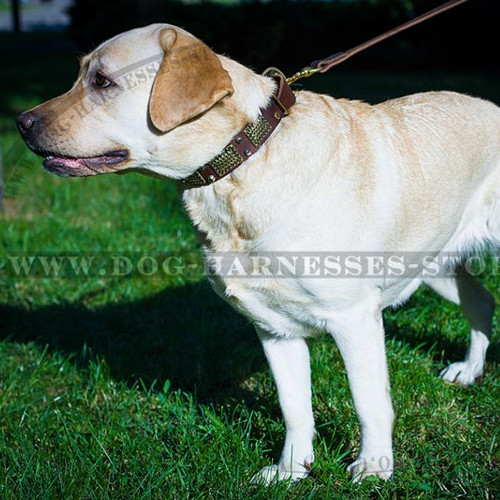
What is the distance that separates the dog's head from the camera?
241 cm

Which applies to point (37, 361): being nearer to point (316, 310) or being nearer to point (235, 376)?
point (235, 376)

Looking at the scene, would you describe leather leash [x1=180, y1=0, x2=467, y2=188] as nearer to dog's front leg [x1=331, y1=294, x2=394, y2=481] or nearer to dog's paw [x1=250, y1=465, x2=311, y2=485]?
dog's front leg [x1=331, y1=294, x2=394, y2=481]

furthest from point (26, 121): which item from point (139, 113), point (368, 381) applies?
point (368, 381)

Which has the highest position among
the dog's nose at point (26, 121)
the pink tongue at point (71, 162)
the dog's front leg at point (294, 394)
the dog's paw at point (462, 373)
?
the dog's nose at point (26, 121)

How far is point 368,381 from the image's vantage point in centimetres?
269

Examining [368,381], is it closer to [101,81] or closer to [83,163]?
[83,163]

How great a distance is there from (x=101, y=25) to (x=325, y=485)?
610 inches

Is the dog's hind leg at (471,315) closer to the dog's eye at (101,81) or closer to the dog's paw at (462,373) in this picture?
the dog's paw at (462,373)

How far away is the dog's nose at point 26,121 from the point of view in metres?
2.62

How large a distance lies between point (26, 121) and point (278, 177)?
94 centimetres

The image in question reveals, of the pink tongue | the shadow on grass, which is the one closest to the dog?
the pink tongue

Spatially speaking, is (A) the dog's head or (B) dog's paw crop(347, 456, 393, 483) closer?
(A) the dog's head

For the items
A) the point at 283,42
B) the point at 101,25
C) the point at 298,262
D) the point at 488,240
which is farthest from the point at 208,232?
the point at 101,25

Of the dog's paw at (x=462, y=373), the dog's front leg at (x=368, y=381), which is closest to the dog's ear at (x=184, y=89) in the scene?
the dog's front leg at (x=368, y=381)
